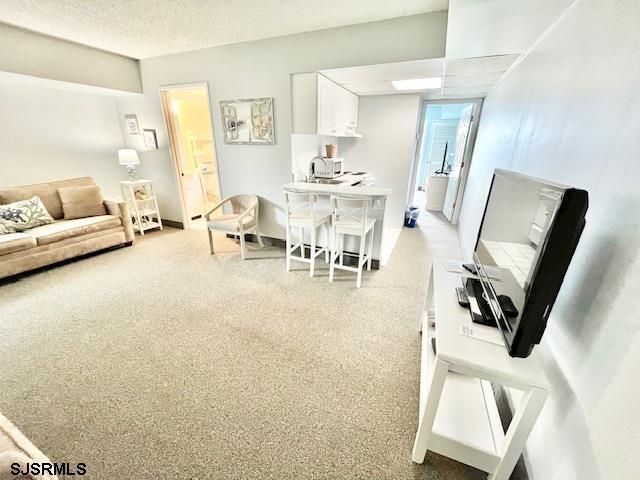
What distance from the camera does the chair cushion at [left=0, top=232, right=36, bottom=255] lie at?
2.57 metres

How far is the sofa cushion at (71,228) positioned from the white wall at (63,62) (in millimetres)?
1667

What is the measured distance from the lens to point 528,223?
106cm

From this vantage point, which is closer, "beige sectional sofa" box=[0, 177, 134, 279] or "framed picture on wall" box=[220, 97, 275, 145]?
"beige sectional sofa" box=[0, 177, 134, 279]

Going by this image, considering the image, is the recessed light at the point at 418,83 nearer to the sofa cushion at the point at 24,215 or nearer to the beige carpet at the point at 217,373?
the beige carpet at the point at 217,373

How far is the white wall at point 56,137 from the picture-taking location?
10.7ft

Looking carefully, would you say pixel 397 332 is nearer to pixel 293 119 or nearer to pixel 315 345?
pixel 315 345

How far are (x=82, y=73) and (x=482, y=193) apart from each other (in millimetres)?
5186

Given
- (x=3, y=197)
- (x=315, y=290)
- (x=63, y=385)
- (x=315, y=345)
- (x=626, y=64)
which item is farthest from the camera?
(x=3, y=197)

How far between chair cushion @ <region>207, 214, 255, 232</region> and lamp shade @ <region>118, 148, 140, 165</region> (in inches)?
74.3

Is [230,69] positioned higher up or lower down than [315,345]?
higher up

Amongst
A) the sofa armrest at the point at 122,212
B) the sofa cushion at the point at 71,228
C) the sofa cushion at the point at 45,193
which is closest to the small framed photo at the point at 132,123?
the sofa cushion at the point at 45,193

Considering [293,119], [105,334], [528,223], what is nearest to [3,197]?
[105,334]

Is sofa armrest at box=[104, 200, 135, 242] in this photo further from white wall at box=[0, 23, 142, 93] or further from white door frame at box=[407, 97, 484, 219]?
white door frame at box=[407, 97, 484, 219]

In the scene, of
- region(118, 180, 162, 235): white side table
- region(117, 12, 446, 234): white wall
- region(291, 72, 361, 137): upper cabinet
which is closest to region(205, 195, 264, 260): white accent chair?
region(117, 12, 446, 234): white wall
